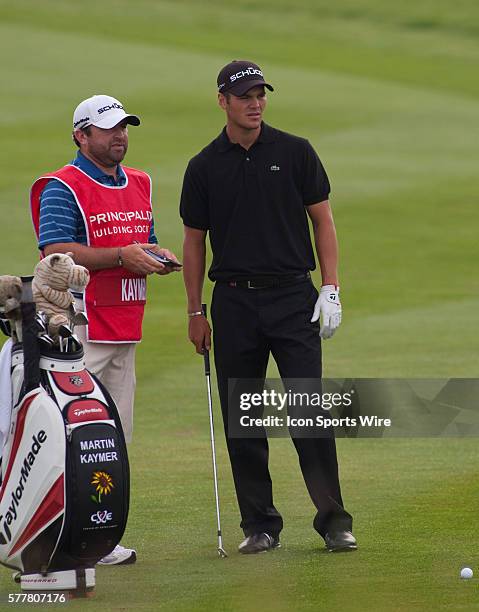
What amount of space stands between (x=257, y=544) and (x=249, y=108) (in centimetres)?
211

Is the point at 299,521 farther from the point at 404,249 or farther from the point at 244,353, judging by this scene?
the point at 404,249

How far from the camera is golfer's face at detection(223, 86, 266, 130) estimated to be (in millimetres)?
7633

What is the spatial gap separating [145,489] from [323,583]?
9.83 ft

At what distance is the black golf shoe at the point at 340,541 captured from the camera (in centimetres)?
739

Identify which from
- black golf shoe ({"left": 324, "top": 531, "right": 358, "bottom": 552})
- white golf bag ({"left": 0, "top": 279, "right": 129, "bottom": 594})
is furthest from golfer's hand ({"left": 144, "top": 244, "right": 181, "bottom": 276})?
black golf shoe ({"left": 324, "top": 531, "right": 358, "bottom": 552})

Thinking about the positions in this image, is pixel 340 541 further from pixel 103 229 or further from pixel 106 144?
pixel 106 144

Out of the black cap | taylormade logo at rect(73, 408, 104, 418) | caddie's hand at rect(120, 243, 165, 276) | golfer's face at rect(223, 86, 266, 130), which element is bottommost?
taylormade logo at rect(73, 408, 104, 418)

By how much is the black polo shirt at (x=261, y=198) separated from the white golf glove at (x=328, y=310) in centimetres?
17

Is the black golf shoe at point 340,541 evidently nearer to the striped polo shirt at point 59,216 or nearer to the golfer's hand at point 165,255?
the golfer's hand at point 165,255

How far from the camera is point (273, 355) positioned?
7727 millimetres

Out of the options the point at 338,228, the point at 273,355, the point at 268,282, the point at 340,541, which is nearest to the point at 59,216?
the point at 268,282

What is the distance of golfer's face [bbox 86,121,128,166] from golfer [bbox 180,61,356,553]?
37cm

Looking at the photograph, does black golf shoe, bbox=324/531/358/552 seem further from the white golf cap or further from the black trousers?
the white golf cap

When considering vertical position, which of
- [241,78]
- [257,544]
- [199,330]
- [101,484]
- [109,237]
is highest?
[241,78]
